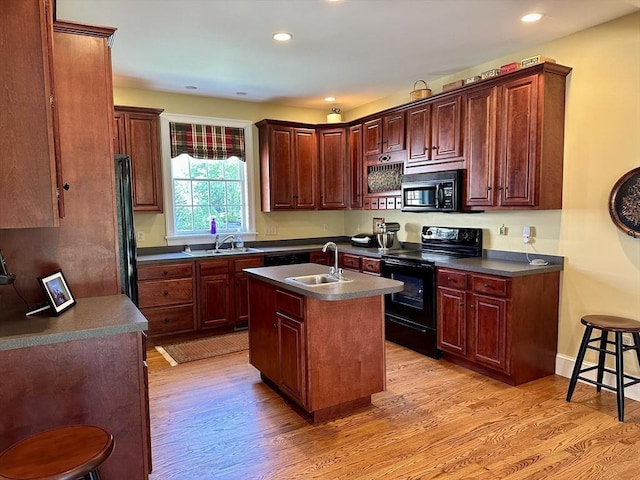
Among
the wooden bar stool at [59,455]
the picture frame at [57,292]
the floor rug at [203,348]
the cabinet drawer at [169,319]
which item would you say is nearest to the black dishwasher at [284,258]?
the floor rug at [203,348]

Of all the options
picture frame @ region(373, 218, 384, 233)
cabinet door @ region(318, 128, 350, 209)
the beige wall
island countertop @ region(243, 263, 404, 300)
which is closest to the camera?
island countertop @ region(243, 263, 404, 300)

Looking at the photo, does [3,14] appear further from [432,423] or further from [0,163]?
[432,423]

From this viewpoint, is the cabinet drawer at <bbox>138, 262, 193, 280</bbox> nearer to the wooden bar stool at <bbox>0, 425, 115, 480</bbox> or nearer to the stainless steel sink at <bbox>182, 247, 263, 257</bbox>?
the stainless steel sink at <bbox>182, 247, 263, 257</bbox>

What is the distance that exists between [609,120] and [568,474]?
2434 millimetres

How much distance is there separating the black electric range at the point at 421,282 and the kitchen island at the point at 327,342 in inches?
42.9

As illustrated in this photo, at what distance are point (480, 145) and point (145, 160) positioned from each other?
3.35m

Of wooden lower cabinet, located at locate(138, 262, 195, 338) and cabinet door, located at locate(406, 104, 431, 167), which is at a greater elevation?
cabinet door, located at locate(406, 104, 431, 167)

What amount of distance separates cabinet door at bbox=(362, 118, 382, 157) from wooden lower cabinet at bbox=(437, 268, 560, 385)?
1.87 metres

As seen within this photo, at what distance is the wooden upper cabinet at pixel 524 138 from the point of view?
10.9 feet

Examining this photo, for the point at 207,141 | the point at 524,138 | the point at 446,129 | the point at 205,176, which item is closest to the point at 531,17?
the point at 524,138

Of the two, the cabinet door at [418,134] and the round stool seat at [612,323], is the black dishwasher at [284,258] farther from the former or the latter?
the round stool seat at [612,323]

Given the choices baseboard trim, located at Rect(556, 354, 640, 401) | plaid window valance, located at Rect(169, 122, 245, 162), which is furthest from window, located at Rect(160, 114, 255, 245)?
baseboard trim, located at Rect(556, 354, 640, 401)

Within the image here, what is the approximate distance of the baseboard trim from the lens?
3.09 metres

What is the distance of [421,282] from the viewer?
4.05m
